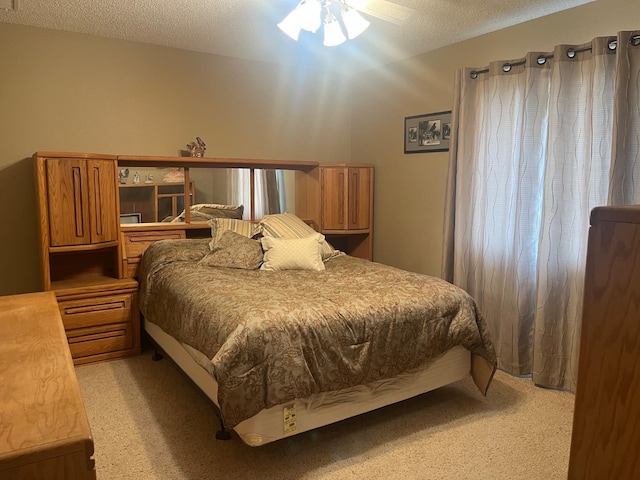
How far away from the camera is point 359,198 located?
4.33m

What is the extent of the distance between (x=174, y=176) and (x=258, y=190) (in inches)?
28.7

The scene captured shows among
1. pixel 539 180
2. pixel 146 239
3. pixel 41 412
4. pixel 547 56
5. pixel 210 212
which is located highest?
pixel 547 56

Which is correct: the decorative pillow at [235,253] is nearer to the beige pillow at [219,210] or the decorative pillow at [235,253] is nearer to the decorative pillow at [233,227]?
the decorative pillow at [233,227]

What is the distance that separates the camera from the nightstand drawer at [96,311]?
312 cm

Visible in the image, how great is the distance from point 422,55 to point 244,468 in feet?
11.0

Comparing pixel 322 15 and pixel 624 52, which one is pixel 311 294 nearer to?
pixel 322 15

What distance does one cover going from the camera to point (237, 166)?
3.97 metres

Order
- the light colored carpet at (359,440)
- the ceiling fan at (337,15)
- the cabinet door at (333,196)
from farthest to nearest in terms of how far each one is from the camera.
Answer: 1. the cabinet door at (333,196)
2. the ceiling fan at (337,15)
3. the light colored carpet at (359,440)

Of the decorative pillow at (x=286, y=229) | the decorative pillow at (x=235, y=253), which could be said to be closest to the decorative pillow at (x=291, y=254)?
the decorative pillow at (x=235, y=253)

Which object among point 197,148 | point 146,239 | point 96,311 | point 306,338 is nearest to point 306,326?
point 306,338

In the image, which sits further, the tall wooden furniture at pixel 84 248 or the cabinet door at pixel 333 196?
the cabinet door at pixel 333 196

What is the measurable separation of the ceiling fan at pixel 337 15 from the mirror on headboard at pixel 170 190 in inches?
65.4

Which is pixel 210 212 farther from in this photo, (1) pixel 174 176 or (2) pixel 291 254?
Result: (2) pixel 291 254

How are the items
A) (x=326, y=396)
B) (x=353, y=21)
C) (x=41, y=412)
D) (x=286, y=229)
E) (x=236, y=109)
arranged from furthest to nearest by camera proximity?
(x=236, y=109) < (x=286, y=229) < (x=353, y=21) < (x=326, y=396) < (x=41, y=412)
